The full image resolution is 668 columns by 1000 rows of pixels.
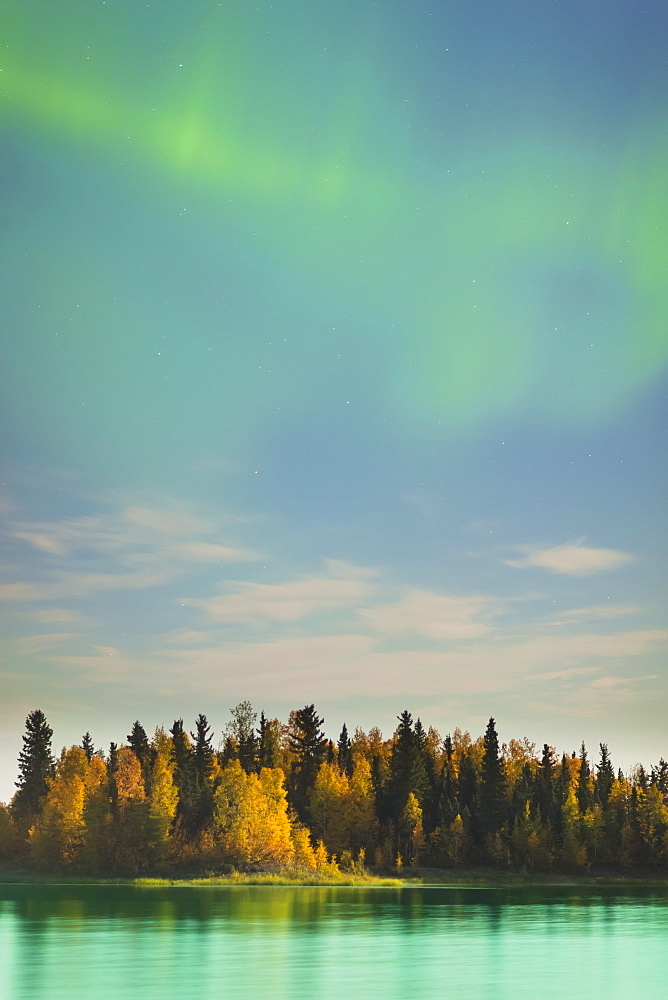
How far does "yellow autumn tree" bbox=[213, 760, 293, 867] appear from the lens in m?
163

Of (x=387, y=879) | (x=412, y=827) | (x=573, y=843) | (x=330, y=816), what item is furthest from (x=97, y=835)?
(x=573, y=843)

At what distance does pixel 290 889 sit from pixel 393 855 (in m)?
46.7

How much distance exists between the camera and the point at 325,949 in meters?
71.6

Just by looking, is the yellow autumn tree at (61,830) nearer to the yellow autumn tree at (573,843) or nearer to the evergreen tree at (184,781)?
the evergreen tree at (184,781)

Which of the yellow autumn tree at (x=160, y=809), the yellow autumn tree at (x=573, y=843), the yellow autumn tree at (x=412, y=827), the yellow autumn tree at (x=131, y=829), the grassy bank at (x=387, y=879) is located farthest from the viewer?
the yellow autumn tree at (x=412, y=827)

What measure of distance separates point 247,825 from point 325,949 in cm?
9457

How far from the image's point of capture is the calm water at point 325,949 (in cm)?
5491

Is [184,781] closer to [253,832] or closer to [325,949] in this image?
[253,832]

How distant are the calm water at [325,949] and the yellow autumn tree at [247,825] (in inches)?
1478

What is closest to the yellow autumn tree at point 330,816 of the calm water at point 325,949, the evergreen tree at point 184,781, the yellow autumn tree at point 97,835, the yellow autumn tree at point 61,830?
the evergreen tree at point 184,781

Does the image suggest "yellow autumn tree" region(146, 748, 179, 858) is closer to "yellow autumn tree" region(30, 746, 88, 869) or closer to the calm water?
"yellow autumn tree" region(30, 746, 88, 869)

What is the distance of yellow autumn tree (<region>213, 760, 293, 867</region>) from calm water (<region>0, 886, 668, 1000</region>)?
37.5 metres

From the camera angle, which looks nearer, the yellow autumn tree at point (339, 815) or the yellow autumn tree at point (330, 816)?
the yellow autumn tree at point (330, 816)

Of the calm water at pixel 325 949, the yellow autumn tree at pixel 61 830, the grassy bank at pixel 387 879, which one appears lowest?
the grassy bank at pixel 387 879
